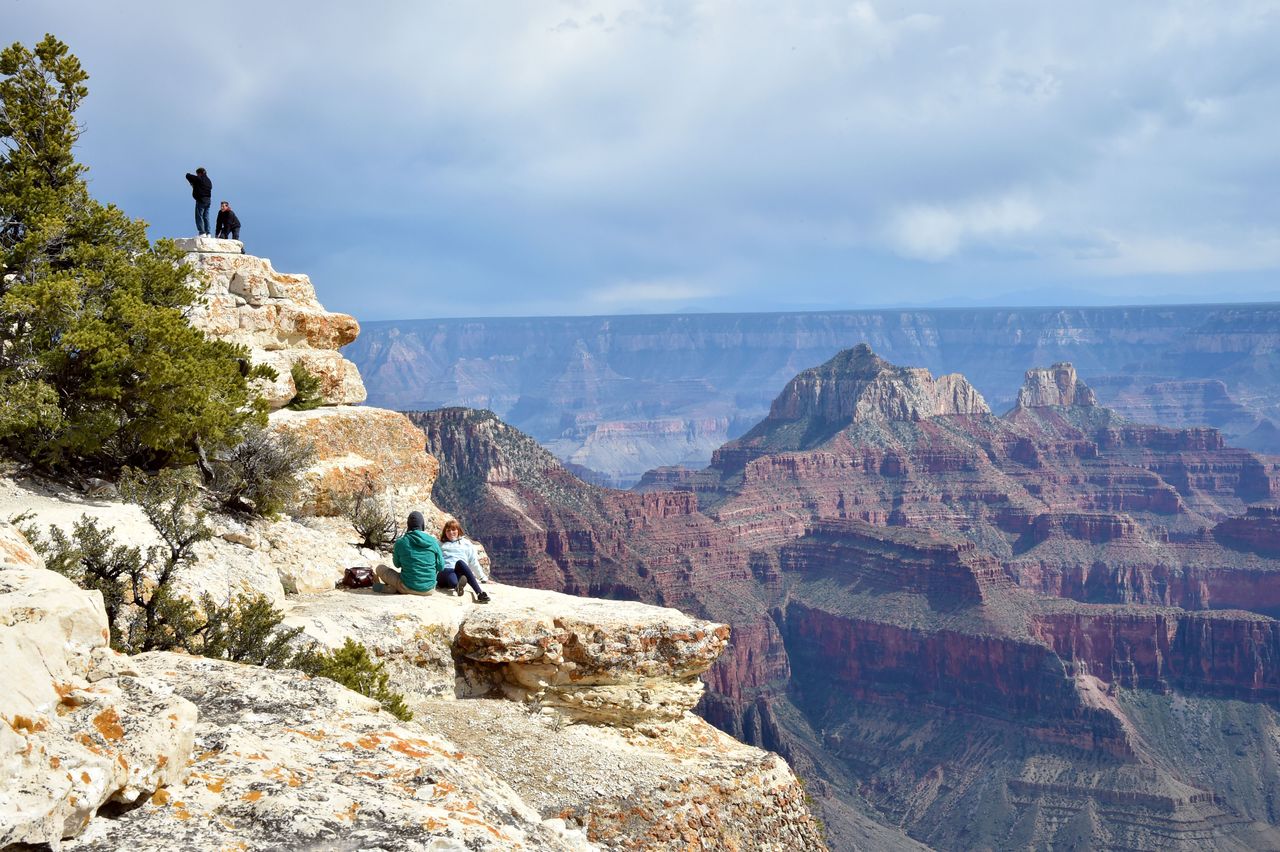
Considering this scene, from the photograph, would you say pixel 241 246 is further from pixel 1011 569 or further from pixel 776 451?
pixel 776 451

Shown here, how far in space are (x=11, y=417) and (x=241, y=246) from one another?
30.4 ft

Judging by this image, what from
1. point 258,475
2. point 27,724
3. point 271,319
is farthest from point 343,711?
point 271,319

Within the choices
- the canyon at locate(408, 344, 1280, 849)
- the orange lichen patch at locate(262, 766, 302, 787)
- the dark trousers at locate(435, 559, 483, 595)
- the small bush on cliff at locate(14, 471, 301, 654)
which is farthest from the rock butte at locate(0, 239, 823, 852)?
the canyon at locate(408, 344, 1280, 849)

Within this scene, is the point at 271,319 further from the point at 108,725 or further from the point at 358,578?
the point at 108,725

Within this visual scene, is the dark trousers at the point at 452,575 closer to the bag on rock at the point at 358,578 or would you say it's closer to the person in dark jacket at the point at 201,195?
the bag on rock at the point at 358,578

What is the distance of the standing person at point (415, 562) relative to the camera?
49.3 feet

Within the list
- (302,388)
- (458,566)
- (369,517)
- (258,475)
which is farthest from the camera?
(302,388)

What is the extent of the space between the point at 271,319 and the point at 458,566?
7.73m

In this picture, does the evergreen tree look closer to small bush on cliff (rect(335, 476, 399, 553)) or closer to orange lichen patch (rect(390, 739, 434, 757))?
small bush on cliff (rect(335, 476, 399, 553))

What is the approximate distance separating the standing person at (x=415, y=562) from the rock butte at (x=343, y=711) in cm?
35

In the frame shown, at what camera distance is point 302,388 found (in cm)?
2012

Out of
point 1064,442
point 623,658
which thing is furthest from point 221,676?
point 1064,442

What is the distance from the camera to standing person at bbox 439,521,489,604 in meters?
15.2

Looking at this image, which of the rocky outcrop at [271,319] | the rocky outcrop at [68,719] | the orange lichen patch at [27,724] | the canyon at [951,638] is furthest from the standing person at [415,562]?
the canyon at [951,638]
